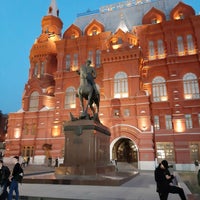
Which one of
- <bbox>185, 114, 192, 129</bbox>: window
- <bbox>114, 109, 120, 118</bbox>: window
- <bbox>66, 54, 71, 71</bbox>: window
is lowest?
<bbox>185, 114, 192, 129</bbox>: window

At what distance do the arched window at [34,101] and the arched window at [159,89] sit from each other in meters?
19.0

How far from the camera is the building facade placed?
83.8 ft

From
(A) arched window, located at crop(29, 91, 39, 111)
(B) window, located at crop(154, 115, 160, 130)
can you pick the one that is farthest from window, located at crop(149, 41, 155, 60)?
(A) arched window, located at crop(29, 91, 39, 111)

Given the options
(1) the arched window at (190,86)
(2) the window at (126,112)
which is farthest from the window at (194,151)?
(2) the window at (126,112)

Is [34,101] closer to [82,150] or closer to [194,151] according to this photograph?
[194,151]

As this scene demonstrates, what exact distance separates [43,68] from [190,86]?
24736 millimetres

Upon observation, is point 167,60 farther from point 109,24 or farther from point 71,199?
point 71,199

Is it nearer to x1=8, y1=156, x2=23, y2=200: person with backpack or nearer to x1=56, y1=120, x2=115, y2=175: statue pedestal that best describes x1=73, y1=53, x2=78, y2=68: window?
x1=56, y1=120, x2=115, y2=175: statue pedestal

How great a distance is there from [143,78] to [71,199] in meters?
25.7

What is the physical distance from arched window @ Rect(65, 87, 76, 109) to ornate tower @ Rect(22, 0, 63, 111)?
4306mm

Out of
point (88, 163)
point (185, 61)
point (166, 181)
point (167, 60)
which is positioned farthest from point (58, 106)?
point (166, 181)

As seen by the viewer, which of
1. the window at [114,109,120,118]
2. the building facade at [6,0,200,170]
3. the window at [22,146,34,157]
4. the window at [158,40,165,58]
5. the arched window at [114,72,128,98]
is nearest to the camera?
the building facade at [6,0,200,170]

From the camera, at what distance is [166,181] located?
4.94 m

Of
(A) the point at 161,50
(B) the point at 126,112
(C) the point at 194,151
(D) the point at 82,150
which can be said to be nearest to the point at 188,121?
(C) the point at 194,151
